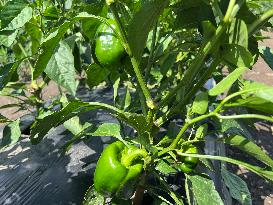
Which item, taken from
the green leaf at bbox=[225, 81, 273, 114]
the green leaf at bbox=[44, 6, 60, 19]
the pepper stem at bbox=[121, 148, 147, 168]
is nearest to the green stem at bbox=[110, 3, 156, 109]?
the pepper stem at bbox=[121, 148, 147, 168]

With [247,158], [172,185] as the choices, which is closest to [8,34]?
[172,185]

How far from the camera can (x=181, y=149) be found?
3.21ft

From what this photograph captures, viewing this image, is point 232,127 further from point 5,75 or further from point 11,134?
point 11,134

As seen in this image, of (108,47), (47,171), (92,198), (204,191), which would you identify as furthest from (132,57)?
(47,171)

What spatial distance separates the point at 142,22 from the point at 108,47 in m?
0.15

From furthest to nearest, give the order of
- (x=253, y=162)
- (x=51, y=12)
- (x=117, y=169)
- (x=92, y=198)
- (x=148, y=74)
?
1. (x=253, y=162)
2. (x=51, y=12)
3. (x=92, y=198)
4. (x=148, y=74)
5. (x=117, y=169)

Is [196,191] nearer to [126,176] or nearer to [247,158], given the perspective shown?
[126,176]

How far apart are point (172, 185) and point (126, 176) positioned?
577mm

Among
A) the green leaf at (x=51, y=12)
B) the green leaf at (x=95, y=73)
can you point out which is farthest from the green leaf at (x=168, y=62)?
the green leaf at (x=51, y=12)

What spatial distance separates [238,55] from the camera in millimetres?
777

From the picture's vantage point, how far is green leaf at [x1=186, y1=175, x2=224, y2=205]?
953 mm

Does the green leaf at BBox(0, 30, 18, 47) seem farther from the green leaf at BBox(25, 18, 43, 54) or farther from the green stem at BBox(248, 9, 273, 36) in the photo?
the green stem at BBox(248, 9, 273, 36)

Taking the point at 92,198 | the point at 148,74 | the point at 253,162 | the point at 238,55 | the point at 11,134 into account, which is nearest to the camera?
the point at 238,55

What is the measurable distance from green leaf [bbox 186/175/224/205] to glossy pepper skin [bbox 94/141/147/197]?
16cm
